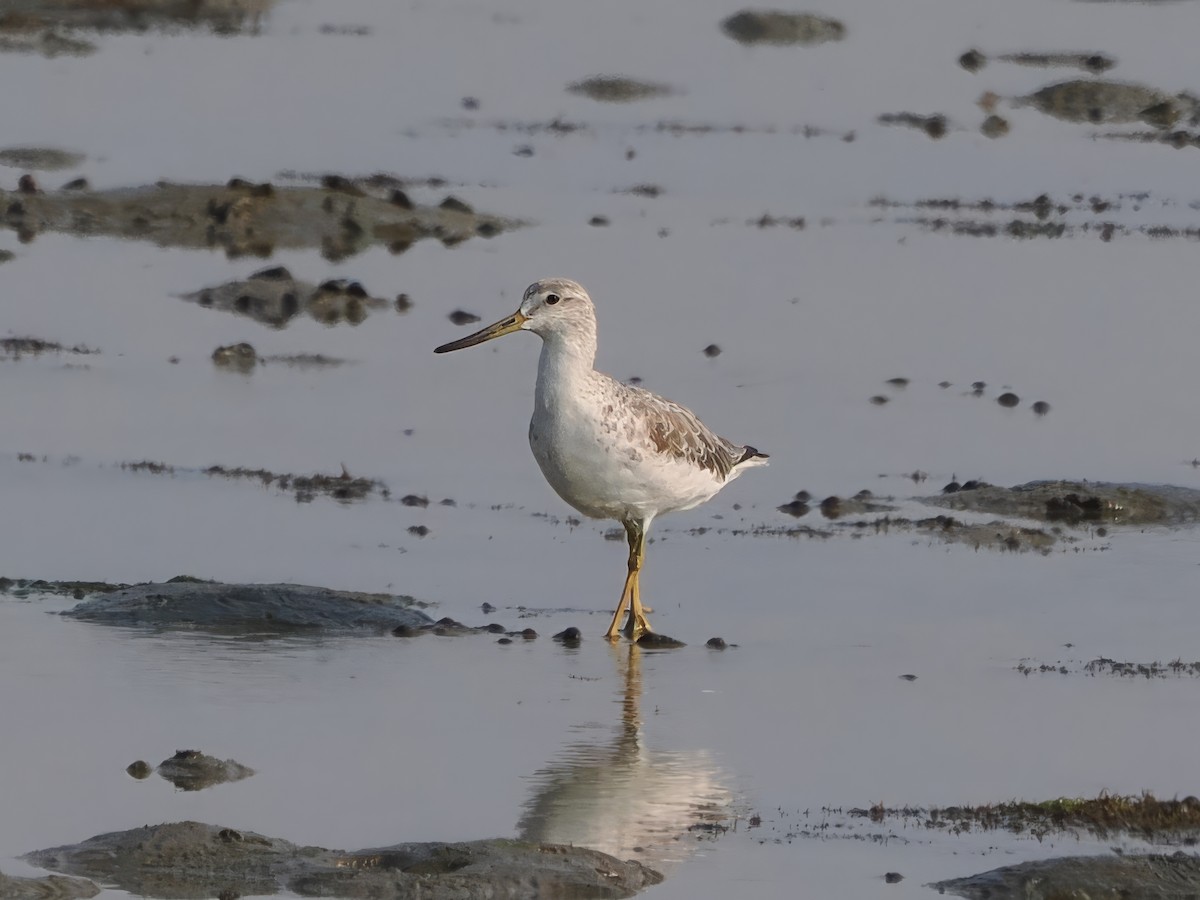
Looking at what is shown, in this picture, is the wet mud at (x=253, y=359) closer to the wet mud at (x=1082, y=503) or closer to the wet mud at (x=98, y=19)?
the wet mud at (x=1082, y=503)

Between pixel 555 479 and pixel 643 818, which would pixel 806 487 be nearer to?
pixel 555 479

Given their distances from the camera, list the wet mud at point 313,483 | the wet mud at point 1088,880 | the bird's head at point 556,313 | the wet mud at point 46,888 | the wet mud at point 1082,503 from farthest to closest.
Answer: the wet mud at point 1082,503, the wet mud at point 313,483, the bird's head at point 556,313, the wet mud at point 1088,880, the wet mud at point 46,888

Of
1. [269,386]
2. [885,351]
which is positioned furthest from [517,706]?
[885,351]

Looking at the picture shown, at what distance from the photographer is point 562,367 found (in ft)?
47.9

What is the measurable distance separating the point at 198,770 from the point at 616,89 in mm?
36233

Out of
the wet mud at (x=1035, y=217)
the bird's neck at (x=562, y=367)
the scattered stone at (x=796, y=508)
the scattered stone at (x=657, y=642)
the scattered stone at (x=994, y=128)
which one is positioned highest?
the scattered stone at (x=994, y=128)

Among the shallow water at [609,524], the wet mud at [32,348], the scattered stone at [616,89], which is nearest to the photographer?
the shallow water at [609,524]

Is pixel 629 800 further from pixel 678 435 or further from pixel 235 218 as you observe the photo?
pixel 235 218

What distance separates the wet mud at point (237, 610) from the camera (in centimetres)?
1377

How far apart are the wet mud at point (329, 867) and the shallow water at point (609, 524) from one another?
267 mm

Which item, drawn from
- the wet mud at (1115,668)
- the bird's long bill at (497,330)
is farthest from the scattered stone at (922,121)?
the wet mud at (1115,668)

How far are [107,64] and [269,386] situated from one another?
2300cm

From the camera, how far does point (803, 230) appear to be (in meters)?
32.4

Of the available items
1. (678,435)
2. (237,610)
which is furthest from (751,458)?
(237,610)
